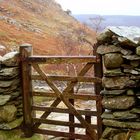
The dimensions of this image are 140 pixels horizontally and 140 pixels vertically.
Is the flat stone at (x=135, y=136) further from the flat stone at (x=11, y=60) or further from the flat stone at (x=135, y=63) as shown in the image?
the flat stone at (x=11, y=60)

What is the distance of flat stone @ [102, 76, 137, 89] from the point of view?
314 inches

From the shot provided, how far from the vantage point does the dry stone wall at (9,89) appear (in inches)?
382

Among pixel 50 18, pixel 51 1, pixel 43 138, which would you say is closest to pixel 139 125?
pixel 43 138

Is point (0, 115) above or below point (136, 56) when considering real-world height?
below

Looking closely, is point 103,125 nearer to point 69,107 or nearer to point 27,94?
point 69,107

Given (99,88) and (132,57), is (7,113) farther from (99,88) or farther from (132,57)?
(132,57)

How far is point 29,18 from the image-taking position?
54312mm

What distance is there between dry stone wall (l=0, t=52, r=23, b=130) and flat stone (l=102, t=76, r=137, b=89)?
2.61m

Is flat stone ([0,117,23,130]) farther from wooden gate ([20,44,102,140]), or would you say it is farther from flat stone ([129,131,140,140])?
flat stone ([129,131,140,140])

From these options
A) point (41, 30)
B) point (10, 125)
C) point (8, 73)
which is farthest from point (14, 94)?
point (41, 30)

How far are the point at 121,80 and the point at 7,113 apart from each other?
3226mm

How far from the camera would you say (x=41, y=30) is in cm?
4906

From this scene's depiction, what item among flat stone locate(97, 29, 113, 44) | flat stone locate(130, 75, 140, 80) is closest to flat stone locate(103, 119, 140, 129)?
→ flat stone locate(130, 75, 140, 80)

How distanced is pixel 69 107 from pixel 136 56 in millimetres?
2267
